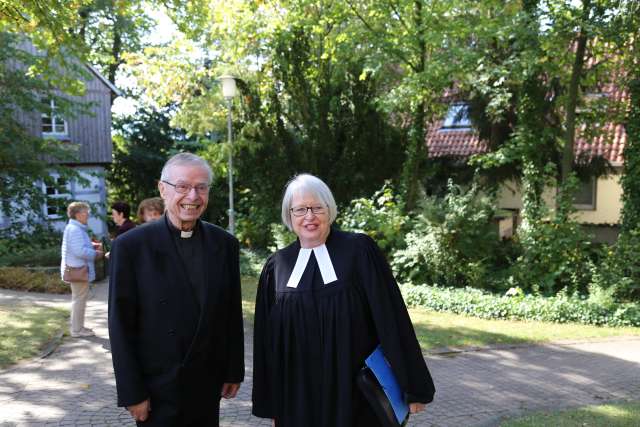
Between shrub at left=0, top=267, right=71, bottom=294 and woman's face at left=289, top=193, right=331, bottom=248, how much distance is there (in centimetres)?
1035

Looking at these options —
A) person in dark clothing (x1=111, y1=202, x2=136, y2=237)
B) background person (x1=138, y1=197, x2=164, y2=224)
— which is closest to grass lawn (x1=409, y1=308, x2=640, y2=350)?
background person (x1=138, y1=197, x2=164, y2=224)

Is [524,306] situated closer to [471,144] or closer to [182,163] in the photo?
[182,163]

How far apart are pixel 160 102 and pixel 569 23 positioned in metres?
14.2

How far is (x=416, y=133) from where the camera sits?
Result: 14.6 m

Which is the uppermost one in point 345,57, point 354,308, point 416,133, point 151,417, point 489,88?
point 345,57

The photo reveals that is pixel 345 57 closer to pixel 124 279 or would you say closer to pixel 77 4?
pixel 77 4

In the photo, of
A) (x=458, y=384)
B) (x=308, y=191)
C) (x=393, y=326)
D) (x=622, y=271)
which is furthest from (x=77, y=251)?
(x=622, y=271)

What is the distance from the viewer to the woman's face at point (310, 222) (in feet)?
9.95

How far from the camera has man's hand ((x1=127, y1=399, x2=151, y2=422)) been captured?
113 inches

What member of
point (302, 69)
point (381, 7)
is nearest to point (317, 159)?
point (302, 69)

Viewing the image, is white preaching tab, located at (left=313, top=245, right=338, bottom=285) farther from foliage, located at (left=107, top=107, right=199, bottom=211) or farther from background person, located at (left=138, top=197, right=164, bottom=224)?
foliage, located at (left=107, top=107, right=199, bottom=211)

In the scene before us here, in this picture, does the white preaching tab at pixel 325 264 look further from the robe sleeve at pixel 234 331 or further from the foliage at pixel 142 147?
the foliage at pixel 142 147

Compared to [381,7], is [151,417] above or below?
below

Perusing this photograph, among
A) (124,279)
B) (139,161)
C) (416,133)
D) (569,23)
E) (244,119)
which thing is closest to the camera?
(124,279)
